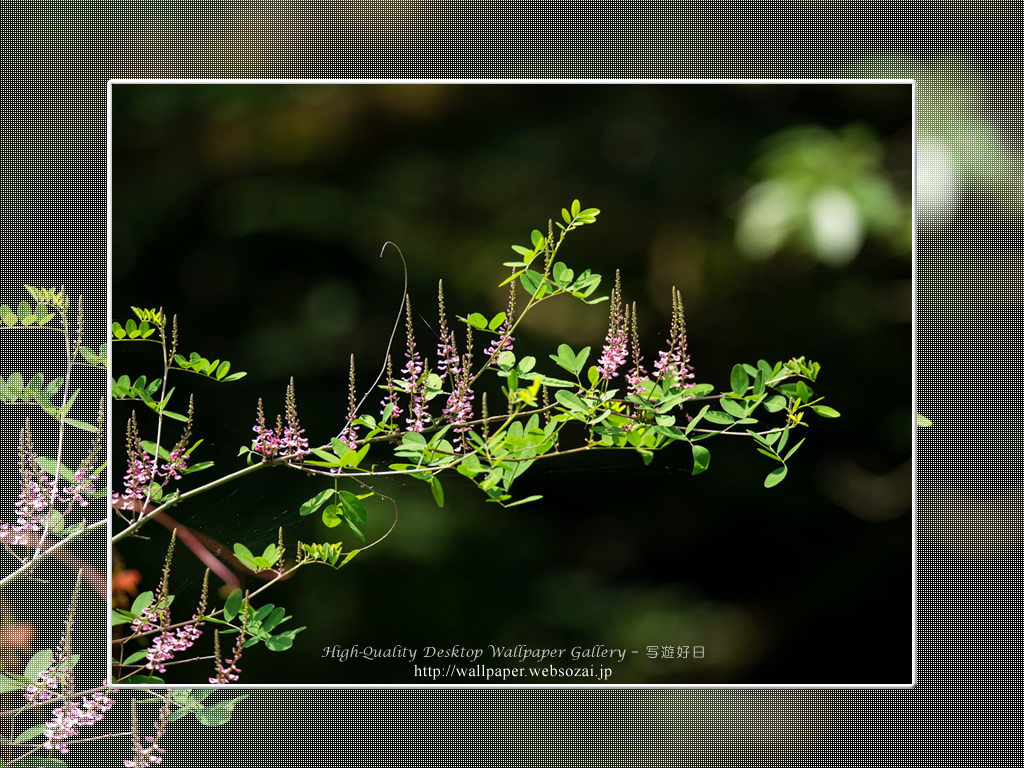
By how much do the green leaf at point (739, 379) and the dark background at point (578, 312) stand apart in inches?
2.6

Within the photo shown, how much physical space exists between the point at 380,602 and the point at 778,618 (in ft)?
1.72

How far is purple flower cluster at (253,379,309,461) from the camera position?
104 centimetres

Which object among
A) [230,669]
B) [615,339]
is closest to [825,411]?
[615,339]

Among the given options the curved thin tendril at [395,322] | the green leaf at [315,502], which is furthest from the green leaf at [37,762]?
the curved thin tendril at [395,322]

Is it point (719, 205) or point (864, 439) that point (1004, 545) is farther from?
point (719, 205)

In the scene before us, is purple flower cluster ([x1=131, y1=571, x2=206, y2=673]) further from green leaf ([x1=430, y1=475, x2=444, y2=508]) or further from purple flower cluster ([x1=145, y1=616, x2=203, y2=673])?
green leaf ([x1=430, y1=475, x2=444, y2=508])

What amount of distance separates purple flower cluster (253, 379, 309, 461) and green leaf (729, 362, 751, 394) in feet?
1.73

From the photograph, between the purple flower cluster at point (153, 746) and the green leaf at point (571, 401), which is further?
the purple flower cluster at point (153, 746)

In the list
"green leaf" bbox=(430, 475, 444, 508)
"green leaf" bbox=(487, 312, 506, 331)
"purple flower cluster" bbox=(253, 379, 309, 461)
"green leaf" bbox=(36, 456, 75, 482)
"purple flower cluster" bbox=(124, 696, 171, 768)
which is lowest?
"purple flower cluster" bbox=(124, 696, 171, 768)

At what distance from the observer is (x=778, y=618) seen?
1.10 metres

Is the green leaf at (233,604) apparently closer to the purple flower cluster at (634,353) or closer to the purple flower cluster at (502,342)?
the purple flower cluster at (502,342)

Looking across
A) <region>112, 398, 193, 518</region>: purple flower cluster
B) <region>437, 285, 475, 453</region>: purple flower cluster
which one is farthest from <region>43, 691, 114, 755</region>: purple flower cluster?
<region>437, 285, 475, 453</region>: purple flower cluster

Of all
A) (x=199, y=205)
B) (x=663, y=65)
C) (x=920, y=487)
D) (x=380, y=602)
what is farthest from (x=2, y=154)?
(x=920, y=487)

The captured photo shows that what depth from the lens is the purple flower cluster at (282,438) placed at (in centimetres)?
104
